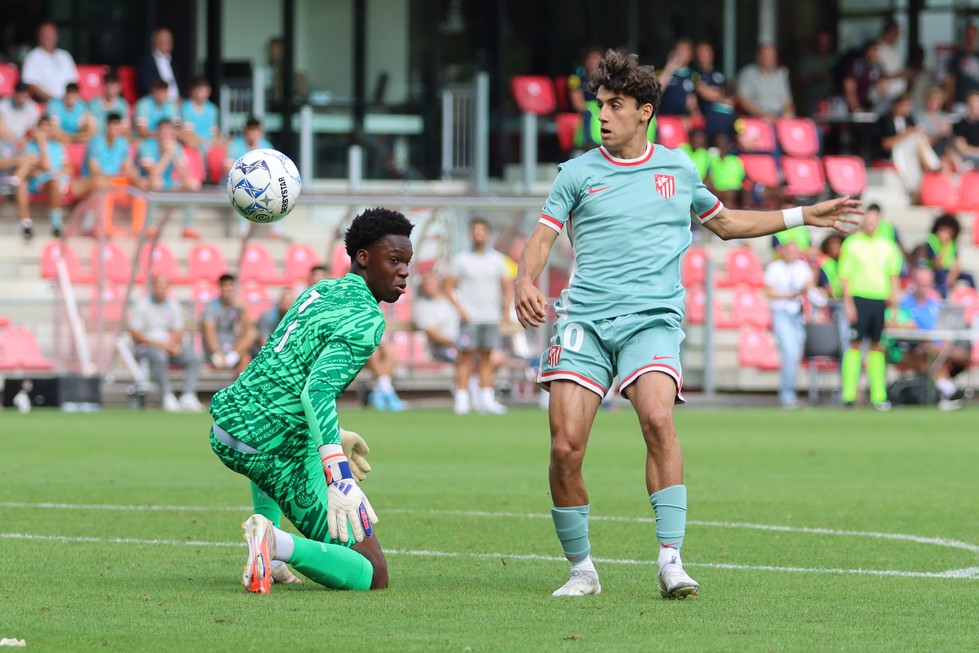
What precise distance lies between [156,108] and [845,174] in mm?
10554

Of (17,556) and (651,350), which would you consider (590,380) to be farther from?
(17,556)

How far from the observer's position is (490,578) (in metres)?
7.57

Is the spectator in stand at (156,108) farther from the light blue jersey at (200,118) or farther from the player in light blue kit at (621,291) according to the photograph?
the player in light blue kit at (621,291)

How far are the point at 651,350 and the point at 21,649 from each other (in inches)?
109

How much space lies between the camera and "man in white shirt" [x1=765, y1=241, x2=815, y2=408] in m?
21.8

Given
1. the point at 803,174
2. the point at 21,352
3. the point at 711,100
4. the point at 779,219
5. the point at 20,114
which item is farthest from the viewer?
the point at 803,174

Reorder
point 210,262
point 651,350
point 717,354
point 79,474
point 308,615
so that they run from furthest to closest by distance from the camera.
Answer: point 717,354 < point 210,262 < point 79,474 < point 651,350 < point 308,615

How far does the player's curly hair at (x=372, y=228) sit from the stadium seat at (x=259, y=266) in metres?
14.4

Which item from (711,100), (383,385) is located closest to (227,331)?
(383,385)

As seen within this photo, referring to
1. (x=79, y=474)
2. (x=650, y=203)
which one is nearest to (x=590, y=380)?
(x=650, y=203)

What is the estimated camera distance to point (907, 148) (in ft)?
92.5

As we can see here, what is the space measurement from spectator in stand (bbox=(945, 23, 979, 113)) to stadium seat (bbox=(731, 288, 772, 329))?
7340 mm

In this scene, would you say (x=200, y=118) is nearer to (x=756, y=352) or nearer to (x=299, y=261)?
(x=299, y=261)

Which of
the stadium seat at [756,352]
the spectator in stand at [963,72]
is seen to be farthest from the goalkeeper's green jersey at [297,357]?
the spectator in stand at [963,72]
